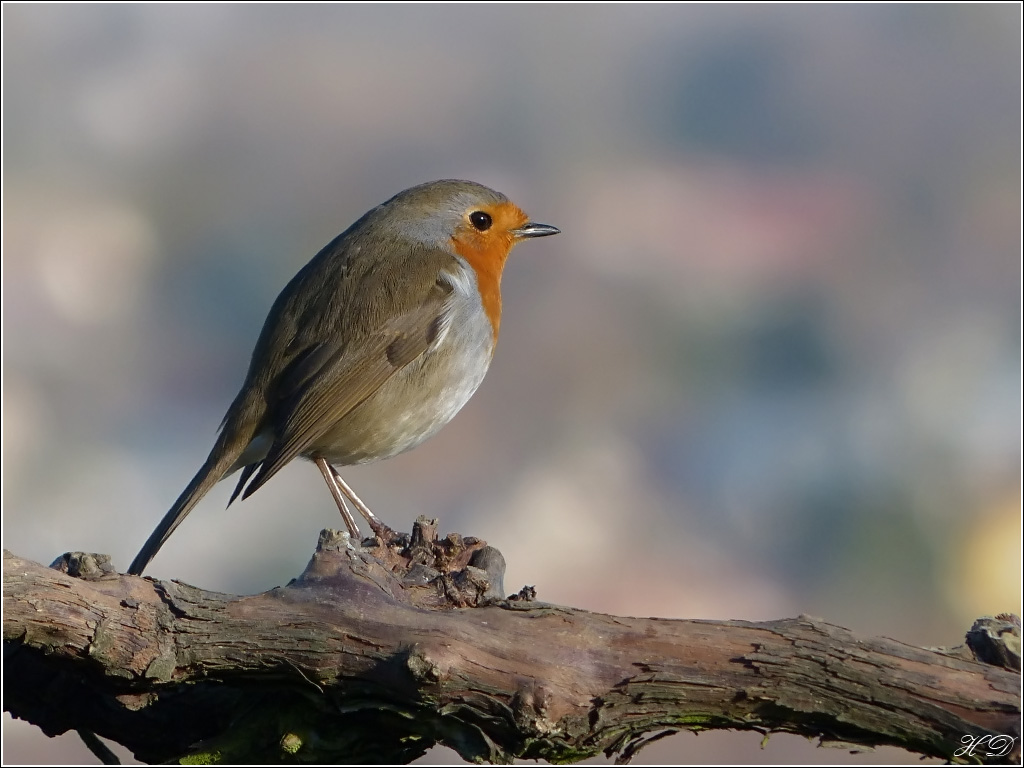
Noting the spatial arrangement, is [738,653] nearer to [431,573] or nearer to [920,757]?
[920,757]

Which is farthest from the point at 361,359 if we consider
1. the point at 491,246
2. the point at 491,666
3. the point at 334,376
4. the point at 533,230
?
the point at 491,666

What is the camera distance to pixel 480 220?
412cm

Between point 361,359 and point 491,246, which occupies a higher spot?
point 491,246

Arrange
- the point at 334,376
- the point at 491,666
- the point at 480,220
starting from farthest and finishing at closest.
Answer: the point at 480,220 → the point at 334,376 → the point at 491,666

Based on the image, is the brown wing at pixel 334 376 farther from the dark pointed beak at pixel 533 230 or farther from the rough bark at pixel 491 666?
the rough bark at pixel 491 666

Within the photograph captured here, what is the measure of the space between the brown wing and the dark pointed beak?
59cm

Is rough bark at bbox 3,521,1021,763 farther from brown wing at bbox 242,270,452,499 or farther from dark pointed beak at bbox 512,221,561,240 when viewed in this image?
dark pointed beak at bbox 512,221,561,240

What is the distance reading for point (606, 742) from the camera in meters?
2.32

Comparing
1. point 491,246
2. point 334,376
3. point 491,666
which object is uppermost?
point 491,246

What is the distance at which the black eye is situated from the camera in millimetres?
4105

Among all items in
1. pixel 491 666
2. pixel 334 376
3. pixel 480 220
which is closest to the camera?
pixel 491 666

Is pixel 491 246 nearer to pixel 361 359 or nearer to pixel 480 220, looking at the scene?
pixel 480 220

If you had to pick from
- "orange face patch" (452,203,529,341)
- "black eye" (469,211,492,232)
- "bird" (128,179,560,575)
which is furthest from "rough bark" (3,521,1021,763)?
"black eye" (469,211,492,232)

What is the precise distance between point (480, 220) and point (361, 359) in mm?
804
